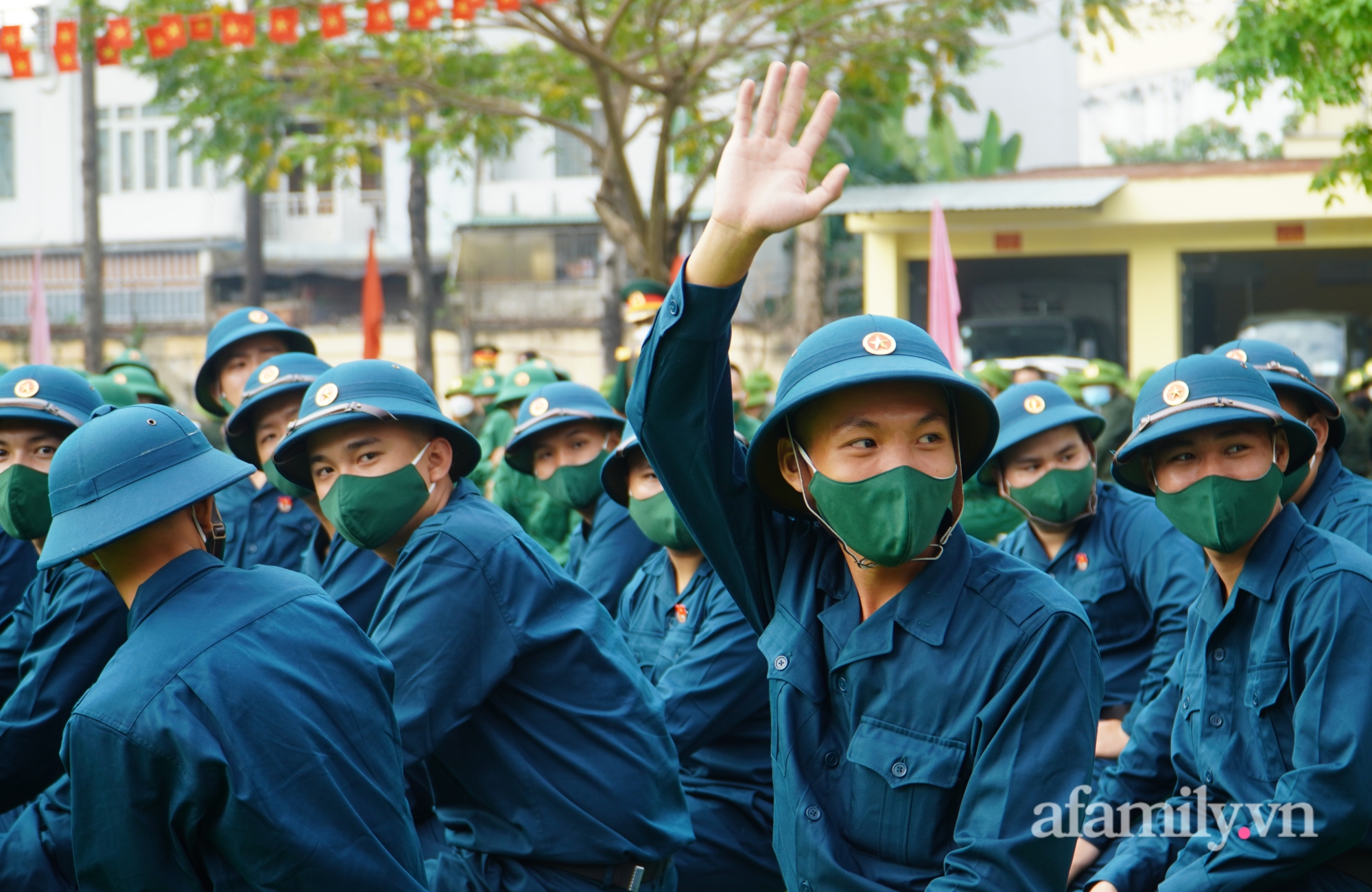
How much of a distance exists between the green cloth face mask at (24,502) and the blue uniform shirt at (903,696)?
109 inches

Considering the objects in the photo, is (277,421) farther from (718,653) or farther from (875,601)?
(875,601)

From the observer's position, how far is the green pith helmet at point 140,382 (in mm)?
8469

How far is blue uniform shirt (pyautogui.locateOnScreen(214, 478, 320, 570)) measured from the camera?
615 centimetres

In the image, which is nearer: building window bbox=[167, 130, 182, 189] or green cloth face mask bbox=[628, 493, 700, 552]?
green cloth face mask bbox=[628, 493, 700, 552]

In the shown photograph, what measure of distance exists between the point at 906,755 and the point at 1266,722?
4.23ft

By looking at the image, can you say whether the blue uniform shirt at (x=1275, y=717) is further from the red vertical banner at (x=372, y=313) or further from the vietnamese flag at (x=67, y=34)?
the vietnamese flag at (x=67, y=34)

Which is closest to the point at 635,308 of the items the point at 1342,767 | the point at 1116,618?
A: the point at 1116,618

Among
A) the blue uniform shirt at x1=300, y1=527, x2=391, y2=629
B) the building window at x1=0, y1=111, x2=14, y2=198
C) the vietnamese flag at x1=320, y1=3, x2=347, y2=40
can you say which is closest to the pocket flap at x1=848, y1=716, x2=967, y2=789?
the blue uniform shirt at x1=300, y1=527, x2=391, y2=629

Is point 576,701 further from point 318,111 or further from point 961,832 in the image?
point 318,111

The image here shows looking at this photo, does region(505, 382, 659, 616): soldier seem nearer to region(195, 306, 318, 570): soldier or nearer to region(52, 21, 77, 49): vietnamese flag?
region(195, 306, 318, 570): soldier

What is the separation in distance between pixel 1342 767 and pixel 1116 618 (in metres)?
2.18

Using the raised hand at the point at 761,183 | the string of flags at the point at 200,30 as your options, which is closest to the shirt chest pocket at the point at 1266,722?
the raised hand at the point at 761,183

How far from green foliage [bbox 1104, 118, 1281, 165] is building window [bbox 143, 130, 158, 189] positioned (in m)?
27.5

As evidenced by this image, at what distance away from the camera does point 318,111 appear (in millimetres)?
13383
